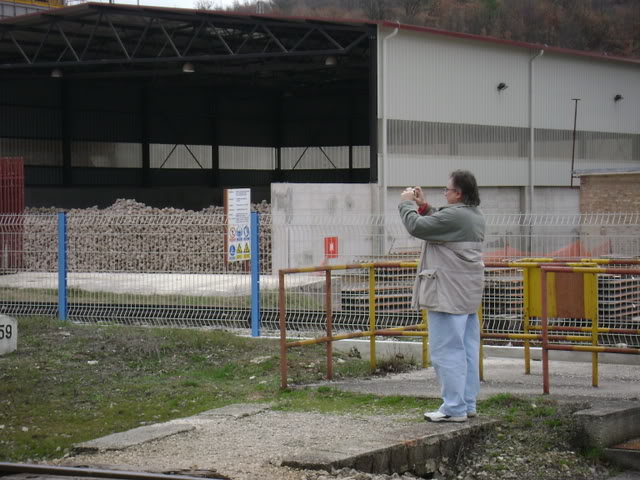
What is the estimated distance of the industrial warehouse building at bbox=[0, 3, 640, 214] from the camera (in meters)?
31.4

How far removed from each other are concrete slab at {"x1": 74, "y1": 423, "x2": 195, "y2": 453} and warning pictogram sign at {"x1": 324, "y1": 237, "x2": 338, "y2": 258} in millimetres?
7308

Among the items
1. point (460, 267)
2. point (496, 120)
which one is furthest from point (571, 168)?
point (460, 267)

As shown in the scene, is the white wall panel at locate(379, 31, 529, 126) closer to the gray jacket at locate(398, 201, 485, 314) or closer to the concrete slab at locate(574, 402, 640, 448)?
the concrete slab at locate(574, 402, 640, 448)

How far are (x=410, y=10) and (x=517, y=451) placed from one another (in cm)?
7956

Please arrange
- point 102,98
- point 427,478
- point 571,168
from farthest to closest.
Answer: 1. point 102,98
2. point 571,168
3. point 427,478

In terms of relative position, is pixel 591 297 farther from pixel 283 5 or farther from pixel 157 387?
pixel 283 5

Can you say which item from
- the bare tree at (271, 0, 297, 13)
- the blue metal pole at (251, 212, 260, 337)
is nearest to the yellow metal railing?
the blue metal pole at (251, 212, 260, 337)

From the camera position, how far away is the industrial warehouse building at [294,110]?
31438 mm

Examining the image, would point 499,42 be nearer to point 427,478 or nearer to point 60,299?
point 60,299

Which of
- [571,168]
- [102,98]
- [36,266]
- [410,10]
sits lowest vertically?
[36,266]

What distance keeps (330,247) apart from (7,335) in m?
5.07

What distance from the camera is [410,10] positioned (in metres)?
84.1

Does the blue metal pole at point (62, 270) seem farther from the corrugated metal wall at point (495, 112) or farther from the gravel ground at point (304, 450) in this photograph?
the corrugated metal wall at point (495, 112)

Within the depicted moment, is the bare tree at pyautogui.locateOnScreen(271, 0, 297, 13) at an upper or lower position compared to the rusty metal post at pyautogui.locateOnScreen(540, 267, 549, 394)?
upper
